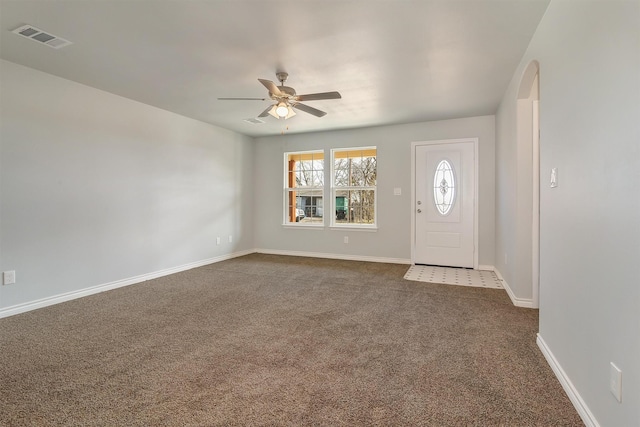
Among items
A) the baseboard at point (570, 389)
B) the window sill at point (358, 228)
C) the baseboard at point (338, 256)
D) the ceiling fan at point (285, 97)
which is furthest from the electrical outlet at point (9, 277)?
the baseboard at point (570, 389)

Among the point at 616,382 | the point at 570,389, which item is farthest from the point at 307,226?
the point at 616,382

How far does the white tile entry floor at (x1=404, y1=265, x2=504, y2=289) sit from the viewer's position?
13.2 feet

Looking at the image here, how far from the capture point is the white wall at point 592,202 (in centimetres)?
114

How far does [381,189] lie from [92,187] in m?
4.24

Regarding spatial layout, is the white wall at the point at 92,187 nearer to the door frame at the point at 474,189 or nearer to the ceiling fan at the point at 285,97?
the ceiling fan at the point at 285,97

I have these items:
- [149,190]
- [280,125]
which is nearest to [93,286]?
[149,190]

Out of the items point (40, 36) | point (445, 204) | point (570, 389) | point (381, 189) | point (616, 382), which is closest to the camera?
point (616, 382)

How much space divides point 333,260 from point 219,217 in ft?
7.40

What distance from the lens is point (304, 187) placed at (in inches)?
243

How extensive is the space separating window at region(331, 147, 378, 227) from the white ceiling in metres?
1.66

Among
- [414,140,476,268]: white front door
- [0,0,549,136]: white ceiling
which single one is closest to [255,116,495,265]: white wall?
[414,140,476,268]: white front door

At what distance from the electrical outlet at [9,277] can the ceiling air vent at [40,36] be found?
217 cm

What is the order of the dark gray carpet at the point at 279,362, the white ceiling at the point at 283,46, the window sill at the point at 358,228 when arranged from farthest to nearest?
the window sill at the point at 358,228 → the white ceiling at the point at 283,46 → the dark gray carpet at the point at 279,362

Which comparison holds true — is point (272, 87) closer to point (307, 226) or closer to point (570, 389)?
point (570, 389)
